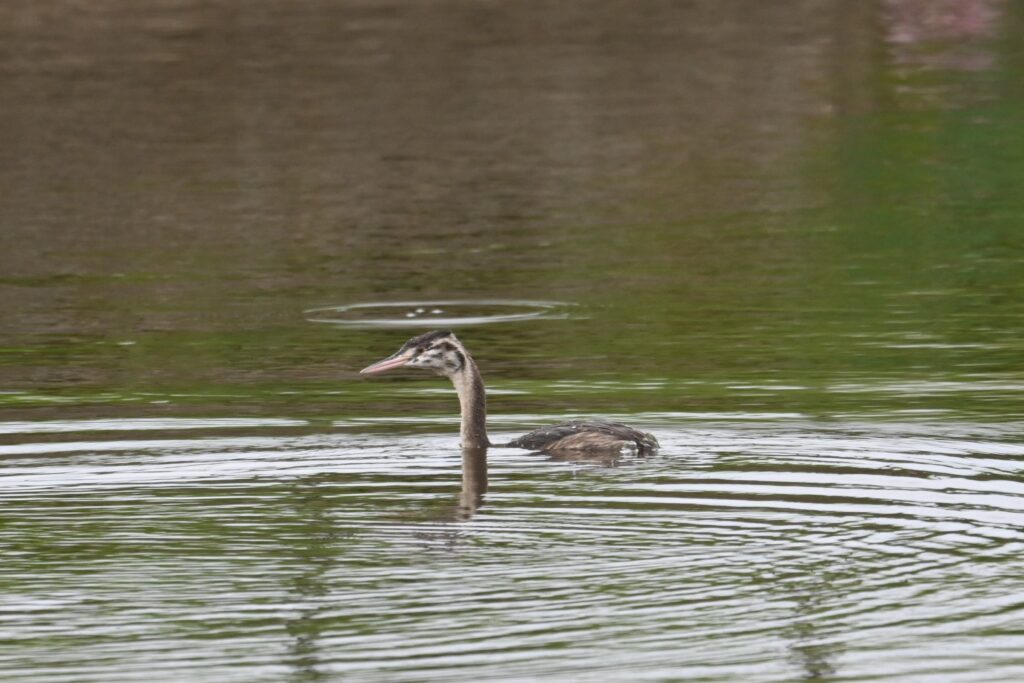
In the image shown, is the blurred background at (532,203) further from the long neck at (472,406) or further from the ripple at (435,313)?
the long neck at (472,406)

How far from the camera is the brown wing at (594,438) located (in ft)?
43.2

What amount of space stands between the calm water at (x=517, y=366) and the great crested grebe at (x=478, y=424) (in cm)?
16

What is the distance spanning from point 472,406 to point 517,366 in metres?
2.79

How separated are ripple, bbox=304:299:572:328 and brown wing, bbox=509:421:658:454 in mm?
4917

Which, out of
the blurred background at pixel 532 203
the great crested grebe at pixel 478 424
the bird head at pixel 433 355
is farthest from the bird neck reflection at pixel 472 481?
the blurred background at pixel 532 203

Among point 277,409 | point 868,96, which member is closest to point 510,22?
point 868,96

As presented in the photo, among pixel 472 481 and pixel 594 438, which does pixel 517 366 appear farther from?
pixel 472 481

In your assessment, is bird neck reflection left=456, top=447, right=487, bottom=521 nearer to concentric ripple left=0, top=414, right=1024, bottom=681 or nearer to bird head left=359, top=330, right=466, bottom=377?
concentric ripple left=0, top=414, right=1024, bottom=681

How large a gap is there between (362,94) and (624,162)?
797 cm

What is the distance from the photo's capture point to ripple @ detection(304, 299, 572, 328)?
738 inches

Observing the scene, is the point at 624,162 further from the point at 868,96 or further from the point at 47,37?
the point at 47,37

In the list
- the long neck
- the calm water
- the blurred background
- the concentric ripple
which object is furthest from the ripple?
the concentric ripple

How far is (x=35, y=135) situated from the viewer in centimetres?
3222

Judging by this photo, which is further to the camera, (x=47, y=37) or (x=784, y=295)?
(x=47, y=37)
